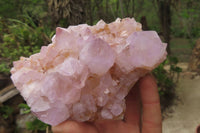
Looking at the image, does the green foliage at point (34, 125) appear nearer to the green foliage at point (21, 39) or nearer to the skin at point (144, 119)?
the green foliage at point (21, 39)

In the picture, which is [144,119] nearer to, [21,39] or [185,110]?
[185,110]

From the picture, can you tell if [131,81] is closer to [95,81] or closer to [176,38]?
[95,81]

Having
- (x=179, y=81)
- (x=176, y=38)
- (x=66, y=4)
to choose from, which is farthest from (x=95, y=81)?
(x=176, y=38)

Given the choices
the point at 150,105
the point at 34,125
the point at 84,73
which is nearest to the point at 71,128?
the point at 84,73

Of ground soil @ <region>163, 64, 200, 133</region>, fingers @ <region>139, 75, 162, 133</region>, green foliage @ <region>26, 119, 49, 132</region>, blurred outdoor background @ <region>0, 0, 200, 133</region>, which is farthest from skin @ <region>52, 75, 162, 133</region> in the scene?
ground soil @ <region>163, 64, 200, 133</region>

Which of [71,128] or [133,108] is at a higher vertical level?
[71,128]

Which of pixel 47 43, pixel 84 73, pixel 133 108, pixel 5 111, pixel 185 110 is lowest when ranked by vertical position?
pixel 185 110

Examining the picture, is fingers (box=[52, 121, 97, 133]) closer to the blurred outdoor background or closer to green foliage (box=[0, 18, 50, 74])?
the blurred outdoor background
